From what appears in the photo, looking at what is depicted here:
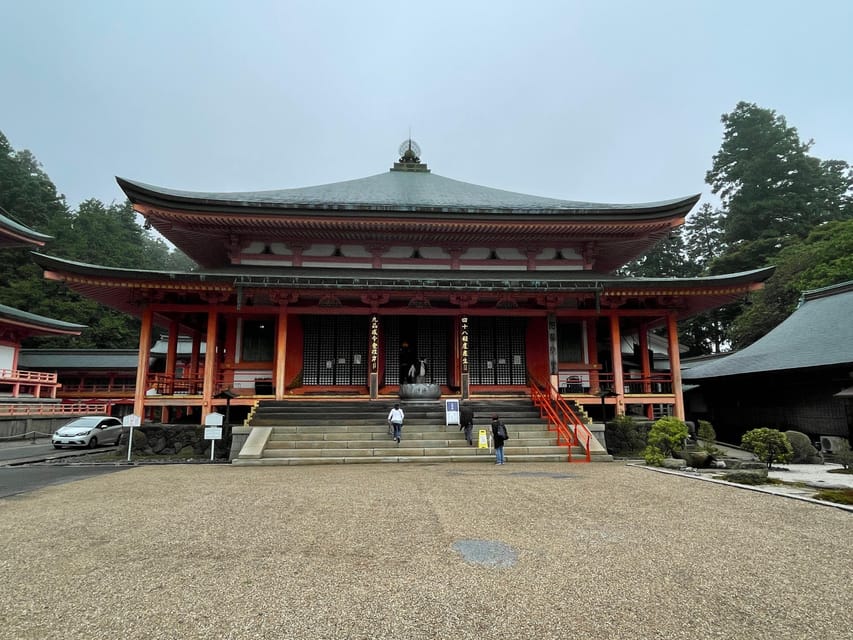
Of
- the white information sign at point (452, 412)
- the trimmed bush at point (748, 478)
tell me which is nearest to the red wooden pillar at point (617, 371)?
the white information sign at point (452, 412)

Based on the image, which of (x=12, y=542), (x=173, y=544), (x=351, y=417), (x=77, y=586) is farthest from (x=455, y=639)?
(x=351, y=417)

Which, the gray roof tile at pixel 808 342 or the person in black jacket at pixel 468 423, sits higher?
the gray roof tile at pixel 808 342

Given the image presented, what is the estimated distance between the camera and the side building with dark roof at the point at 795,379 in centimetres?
1466

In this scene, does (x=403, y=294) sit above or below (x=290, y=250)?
below

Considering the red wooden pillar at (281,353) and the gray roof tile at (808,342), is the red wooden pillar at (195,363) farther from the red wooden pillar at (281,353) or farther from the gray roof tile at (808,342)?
the gray roof tile at (808,342)

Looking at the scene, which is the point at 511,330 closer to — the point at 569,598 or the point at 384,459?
the point at 384,459

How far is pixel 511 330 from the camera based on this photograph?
60.8 ft

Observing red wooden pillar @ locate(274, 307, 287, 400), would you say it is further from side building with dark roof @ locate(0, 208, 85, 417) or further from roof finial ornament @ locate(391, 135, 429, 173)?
side building with dark roof @ locate(0, 208, 85, 417)

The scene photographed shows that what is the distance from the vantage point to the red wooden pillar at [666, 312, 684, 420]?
15727 millimetres

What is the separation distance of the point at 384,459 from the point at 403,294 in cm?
588

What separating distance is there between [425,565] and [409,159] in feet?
79.4

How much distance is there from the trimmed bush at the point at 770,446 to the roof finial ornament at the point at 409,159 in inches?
764

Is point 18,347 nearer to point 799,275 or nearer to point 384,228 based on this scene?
point 384,228

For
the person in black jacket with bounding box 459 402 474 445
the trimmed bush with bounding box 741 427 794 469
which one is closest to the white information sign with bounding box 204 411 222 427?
the person in black jacket with bounding box 459 402 474 445
